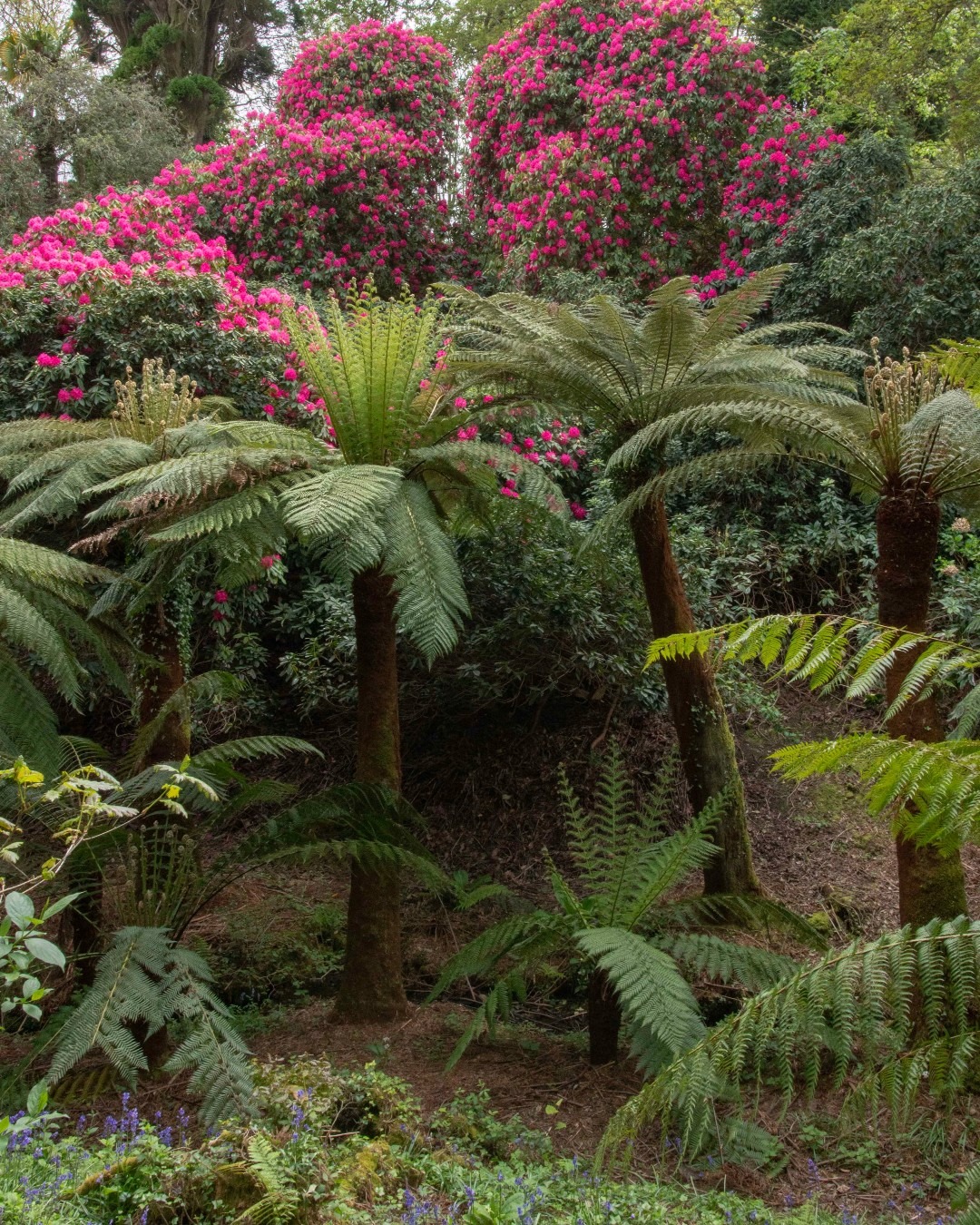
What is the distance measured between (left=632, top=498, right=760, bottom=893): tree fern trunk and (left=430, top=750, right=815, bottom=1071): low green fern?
0.41m

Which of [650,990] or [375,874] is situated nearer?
[650,990]

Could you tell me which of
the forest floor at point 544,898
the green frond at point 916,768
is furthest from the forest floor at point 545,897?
the green frond at point 916,768

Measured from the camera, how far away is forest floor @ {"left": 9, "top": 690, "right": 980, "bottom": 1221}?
2.86 m

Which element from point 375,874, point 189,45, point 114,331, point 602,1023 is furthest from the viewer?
point 189,45

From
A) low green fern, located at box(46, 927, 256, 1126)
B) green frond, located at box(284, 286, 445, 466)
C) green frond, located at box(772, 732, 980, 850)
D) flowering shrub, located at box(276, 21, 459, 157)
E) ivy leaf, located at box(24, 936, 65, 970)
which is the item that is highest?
flowering shrub, located at box(276, 21, 459, 157)

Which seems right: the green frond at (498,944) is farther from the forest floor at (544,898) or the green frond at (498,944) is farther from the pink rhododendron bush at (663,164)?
the pink rhododendron bush at (663,164)

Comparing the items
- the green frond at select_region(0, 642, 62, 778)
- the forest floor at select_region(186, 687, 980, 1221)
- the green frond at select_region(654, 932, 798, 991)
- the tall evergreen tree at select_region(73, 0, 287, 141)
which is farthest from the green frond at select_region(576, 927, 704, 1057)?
the tall evergreen tree at select_region(73, 0, 287, 141)

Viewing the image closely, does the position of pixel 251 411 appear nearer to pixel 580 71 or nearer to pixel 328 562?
pixel 328 562

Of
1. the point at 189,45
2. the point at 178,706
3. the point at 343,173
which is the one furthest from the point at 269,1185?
the point at 189,45

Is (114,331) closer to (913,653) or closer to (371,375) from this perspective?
(371,375)

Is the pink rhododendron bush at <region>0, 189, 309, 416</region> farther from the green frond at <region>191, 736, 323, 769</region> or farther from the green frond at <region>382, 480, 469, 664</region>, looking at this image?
the green frond at <region>382, 480, 469, 664</region>

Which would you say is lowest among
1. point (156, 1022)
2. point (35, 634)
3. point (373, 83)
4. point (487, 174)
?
point (156, 1022)

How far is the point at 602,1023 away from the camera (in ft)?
11.2

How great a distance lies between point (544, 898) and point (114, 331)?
4132 mm
